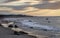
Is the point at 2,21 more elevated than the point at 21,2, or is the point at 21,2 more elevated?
the point at 21,2

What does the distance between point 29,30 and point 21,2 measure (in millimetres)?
253

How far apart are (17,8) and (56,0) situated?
0.34 metres

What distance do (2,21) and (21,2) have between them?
0.23 meters

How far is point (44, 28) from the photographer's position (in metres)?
0.97

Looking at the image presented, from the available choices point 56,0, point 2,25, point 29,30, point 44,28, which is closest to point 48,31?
point 44,28

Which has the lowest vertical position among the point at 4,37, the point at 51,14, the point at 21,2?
the point at 4,37

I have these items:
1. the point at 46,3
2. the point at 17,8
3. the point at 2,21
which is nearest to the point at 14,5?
the point at 17,8

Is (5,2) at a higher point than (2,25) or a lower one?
higher

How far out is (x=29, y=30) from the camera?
947 mm

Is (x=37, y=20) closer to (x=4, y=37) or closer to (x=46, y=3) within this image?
(x=46, y=3)

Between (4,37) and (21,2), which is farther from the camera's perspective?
(21,2)

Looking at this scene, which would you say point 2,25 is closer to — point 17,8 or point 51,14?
point 17,8

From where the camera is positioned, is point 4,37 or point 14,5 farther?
point 14,5

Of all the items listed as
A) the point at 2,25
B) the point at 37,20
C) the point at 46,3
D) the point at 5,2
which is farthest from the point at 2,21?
the point at 46,3
